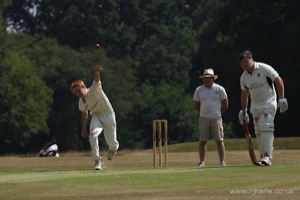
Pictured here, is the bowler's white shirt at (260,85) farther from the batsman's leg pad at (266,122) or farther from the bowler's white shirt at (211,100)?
the bowler's white shirt at (211,100)

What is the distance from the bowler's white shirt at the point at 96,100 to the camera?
23.1 metres

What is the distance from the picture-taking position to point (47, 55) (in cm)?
10012

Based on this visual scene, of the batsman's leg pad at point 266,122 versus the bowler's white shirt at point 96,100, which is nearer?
the batsman's leg pad at point 266,122

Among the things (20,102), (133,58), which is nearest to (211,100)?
(20,102)

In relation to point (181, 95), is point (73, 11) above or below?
above

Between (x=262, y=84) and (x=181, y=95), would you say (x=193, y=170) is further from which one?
(x=181, y=95)

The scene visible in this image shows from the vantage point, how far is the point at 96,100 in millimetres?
23125

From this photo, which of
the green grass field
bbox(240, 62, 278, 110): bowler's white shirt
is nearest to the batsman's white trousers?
the green grass field

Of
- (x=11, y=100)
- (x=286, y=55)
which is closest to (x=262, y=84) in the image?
(x=286, y=55)

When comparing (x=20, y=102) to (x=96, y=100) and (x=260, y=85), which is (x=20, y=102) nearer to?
(x=96, y=100)

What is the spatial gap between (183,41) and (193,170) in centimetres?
8975

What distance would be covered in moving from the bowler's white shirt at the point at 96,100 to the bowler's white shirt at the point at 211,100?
2.00m

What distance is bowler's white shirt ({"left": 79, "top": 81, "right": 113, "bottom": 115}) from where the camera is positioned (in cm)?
2306

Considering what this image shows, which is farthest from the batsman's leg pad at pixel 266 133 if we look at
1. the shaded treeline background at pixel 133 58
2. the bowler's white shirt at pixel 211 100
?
the shaded treeline background at pixel 133 58
